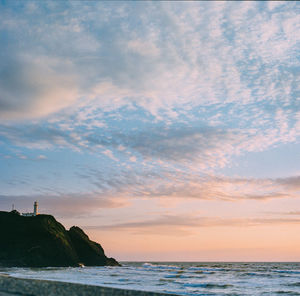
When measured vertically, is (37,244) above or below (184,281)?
above

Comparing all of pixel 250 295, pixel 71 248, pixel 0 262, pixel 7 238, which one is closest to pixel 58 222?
pixel 71 248

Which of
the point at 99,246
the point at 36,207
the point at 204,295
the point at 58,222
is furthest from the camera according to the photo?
the point at 36,207

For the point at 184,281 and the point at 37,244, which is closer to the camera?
the point at 184,281

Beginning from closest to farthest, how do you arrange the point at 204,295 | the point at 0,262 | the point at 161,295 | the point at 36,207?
1. the point at 161,295
2. the point at 204,295
3. the point at 0,262
4. the point at 36,207

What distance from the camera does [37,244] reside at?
77.1 metres

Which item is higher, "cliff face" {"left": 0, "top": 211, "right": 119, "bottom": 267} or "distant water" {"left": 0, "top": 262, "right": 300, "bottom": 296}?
"cliff face" {"left": 0, "top": 211, "right": 119, "bottom": 267}

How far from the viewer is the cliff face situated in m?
73.0

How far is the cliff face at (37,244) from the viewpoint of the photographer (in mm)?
73000

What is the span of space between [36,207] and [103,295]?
103 meters

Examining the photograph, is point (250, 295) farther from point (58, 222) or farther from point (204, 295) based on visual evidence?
point (58, 222)

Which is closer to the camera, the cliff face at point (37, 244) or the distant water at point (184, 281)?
the distant water at point (184, 281)

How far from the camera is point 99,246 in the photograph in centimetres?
10231

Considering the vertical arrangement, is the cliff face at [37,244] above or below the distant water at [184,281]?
above

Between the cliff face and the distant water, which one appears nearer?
the distant water
